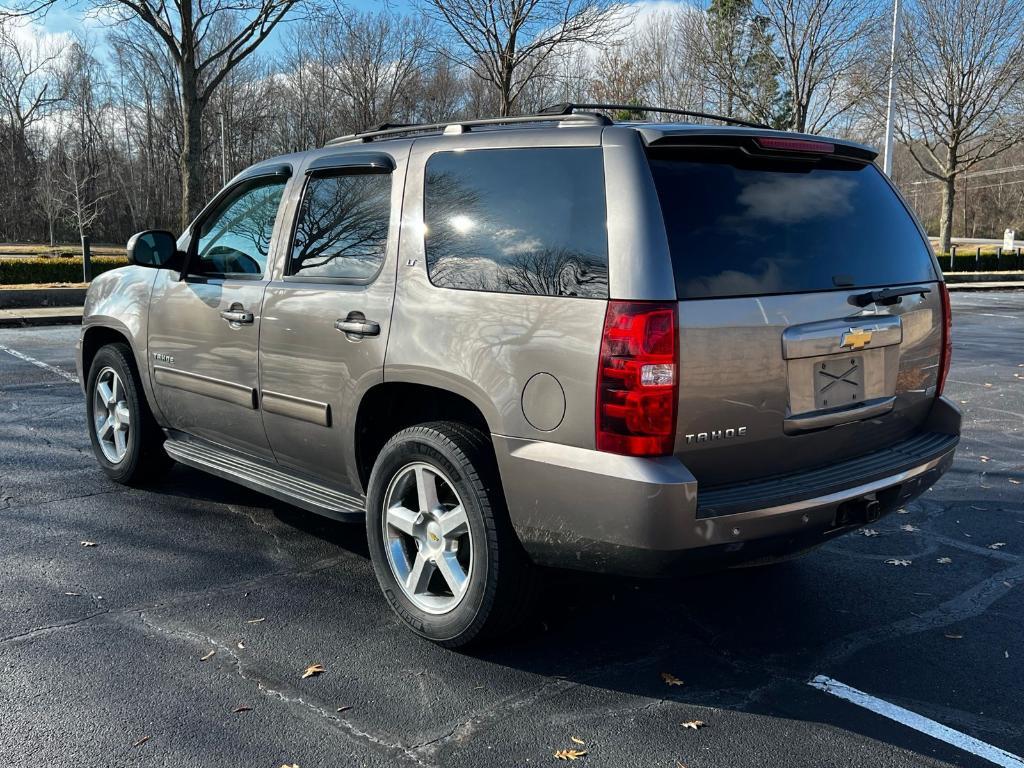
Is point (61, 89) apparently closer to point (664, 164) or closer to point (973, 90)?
point (973, 90)

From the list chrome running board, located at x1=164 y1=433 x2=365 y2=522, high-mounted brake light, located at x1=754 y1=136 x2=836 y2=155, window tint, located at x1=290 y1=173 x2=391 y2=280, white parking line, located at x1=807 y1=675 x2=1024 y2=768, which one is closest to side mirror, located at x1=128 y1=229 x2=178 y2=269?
chrome running board, located at x1=164 y1=433 x2=365 y2=522

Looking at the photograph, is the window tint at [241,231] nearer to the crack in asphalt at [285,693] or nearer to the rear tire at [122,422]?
the rear tire at [122,422]

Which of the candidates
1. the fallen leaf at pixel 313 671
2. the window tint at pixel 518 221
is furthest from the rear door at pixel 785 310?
the fallen leaf at pixel 313 671

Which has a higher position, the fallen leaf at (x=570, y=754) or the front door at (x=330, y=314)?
the front door at (x=330, y=314)

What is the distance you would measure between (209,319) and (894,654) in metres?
3.49

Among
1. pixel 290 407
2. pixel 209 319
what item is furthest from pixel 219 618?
pixel 209 319

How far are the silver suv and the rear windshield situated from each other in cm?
1

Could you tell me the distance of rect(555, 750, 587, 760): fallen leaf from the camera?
108 inches

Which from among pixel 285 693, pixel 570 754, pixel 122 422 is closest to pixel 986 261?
pixel 122 422

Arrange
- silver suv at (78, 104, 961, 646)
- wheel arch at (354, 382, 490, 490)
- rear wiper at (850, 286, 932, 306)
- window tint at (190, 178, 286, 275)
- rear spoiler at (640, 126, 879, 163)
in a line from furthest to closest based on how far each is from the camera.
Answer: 1. window tint at (190, 178, 286, 275)
2. wheel arch at (354, 382, 490, 490)
3. rear wiper at (850, 286, 932, 306)
4. rear spoiler at (640, 126, 879, 163)
5. silver suv at (78, 104, 961, 646)

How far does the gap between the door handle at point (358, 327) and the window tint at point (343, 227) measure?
0.65 feet

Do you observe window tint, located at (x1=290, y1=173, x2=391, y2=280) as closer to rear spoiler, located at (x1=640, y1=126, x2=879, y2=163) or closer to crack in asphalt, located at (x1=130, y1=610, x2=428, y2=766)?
rear spoiler, located at (x1=640, y1=126, x2=879, y2=163)

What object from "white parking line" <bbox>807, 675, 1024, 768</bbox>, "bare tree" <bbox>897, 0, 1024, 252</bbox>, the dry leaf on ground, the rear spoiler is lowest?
"white parking line" <bbox>807, 675, 1024, 768</bbox>

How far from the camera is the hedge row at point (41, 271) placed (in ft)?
68.7
